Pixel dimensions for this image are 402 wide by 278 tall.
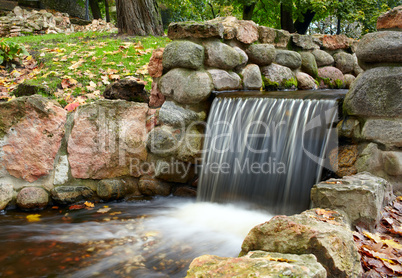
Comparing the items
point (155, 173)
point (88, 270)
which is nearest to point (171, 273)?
point (88, 270)

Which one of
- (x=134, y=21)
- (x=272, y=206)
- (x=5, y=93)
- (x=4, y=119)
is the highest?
(x=134, y=21)

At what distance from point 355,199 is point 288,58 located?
3.73 meters

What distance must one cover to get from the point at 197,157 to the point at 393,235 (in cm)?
250

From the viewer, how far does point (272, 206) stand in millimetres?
3633

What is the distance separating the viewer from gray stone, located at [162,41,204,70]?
431cm

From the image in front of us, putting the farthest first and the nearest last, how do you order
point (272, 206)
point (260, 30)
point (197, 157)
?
point (260, 30) < point (197, 157) < point (272, 206)

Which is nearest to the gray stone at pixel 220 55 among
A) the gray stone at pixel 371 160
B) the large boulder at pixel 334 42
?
the gray stone at pixel 371 160

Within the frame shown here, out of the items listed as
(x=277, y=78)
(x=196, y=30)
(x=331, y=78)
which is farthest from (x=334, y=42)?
(x=196, y=30)

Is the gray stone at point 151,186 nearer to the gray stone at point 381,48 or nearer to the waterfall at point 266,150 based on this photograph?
the waterfall at point 266,150

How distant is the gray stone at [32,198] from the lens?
12.5ft

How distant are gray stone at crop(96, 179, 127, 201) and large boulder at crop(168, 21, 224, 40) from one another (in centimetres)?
222

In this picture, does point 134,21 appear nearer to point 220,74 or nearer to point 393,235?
point 220,74

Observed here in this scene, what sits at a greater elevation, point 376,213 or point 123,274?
point 376,213

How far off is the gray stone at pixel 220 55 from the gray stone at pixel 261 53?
19.0 inches
